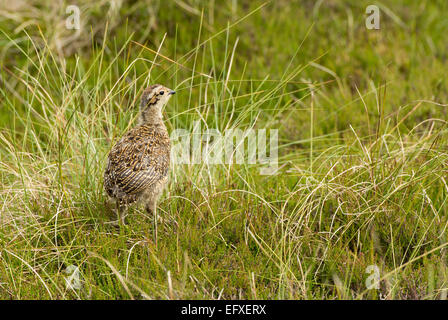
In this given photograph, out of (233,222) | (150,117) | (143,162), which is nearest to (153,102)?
(150,117)

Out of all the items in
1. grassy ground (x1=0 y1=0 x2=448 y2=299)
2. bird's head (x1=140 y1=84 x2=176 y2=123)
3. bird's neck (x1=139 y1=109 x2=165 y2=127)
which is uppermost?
bird's head (x1=140 y1=84 x2=176 y2=123)

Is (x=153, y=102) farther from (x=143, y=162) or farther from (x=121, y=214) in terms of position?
(x=121, y=214)

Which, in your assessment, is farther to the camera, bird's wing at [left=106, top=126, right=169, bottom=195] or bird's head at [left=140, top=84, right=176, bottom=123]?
bird's head at [left=140, top=84, right=176, bottom=123]

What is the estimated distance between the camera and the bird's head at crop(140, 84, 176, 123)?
5.43 meters

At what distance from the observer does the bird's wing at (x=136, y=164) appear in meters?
4.93

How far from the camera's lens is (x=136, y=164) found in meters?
5.02

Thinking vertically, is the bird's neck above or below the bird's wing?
above

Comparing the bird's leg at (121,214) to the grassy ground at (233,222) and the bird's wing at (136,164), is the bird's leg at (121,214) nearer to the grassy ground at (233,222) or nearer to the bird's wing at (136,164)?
the grassy ground at (233,222)

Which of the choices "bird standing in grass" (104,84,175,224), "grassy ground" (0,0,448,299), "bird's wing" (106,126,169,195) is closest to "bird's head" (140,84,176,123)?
"bird standing in grass" (104,84,175,224)

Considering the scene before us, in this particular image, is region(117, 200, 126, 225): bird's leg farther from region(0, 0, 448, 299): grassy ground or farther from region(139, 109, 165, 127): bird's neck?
region(139, 109, 165, 127): bird's neck

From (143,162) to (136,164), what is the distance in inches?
2.4

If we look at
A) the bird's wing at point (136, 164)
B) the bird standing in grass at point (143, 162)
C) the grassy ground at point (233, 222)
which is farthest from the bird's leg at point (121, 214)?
the bird's wing at point (136, 164)
